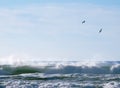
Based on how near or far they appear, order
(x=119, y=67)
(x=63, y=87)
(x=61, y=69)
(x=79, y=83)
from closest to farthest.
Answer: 1. (x=63, y=87)
2. (x=79, y=83)
3. (x=61, y=69)
4. (x=119, y=67)

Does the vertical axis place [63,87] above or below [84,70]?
below

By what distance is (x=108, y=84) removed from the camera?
3931cm

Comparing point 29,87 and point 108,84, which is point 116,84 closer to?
point 108,84

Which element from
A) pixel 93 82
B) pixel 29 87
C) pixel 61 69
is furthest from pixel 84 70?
pixel 29 87

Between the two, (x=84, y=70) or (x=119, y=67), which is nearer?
(x=84, y=70)

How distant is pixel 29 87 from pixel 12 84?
1871 millimetres

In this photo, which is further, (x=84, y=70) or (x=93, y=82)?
(x=84, y=70)

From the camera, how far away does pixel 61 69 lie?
61.5 metres

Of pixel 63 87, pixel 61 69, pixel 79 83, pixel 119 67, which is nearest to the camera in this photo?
pixel 63 87

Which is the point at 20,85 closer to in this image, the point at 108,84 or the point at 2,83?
the point at 2,83

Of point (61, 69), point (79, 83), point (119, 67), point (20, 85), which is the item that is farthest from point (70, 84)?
point (119, 67)

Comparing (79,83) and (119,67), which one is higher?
(119,67)

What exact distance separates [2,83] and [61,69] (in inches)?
885

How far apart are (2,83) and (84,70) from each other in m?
24.4
